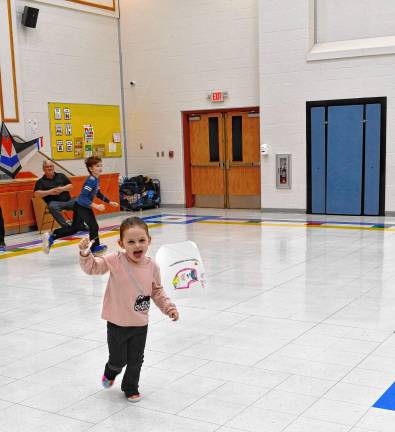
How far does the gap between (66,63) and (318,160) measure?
19.8 feet

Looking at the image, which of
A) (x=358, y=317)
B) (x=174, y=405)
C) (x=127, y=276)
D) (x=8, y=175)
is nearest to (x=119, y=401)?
(x=174, y=405)

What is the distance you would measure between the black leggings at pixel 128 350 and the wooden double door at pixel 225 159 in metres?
10.8

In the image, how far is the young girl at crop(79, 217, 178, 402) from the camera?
3652 mm

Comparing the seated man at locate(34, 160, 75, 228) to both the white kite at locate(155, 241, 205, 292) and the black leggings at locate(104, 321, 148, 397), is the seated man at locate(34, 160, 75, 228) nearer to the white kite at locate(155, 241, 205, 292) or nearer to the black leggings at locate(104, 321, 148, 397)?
the white kite at locate(155, 241, 205, 292)

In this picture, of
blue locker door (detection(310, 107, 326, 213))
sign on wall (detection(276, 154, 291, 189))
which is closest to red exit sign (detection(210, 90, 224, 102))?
sign on wall (detection(276, 154, 291, 189))

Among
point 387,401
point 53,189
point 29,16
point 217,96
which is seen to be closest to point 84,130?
point 29,16

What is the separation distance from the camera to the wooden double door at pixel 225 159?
46.9ft

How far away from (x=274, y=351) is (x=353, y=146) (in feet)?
28.4

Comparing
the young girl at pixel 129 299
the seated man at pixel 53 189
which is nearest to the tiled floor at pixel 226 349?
the young girl at pixel 129 299

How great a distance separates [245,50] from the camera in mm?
13773

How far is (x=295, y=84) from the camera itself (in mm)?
12938

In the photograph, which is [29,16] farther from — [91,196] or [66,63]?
[91,196]

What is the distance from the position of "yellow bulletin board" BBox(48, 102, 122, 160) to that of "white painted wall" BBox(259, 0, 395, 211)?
393 centimetres

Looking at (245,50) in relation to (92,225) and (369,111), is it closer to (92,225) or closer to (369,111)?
(369,111)
